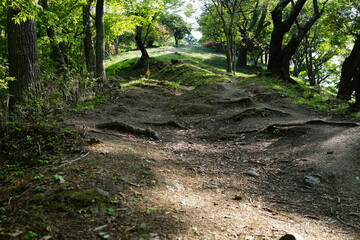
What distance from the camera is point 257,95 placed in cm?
1168

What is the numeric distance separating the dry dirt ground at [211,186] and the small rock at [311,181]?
2cm

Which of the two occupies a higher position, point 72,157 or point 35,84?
point 35,84

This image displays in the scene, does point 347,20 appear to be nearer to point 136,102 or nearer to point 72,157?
point 136,102

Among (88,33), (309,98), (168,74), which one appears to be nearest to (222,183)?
(309,98)

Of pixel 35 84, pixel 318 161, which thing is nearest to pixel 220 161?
pixel 318 161

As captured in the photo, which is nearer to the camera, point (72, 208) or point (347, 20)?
point (72, 208)

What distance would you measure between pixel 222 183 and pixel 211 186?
0.31 m

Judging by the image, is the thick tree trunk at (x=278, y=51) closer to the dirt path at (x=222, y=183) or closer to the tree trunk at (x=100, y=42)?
the dirt path at (x=222, y=183)

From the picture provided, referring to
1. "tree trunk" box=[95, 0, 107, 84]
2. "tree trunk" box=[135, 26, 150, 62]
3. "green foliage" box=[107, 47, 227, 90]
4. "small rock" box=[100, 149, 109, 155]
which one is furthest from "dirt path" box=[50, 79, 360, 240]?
"tree trunk" box=[135, 26, 150, 62]

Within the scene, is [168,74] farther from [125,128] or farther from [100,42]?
[125,128]

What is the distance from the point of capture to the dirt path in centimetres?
247

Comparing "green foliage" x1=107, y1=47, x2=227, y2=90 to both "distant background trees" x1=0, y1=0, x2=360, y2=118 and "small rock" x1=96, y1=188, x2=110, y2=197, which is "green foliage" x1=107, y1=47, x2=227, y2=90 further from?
"small rock" x1=96, y1=188, x2=110, y2=197

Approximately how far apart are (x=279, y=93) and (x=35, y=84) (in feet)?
31.0

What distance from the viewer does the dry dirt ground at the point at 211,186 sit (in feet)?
7.92
